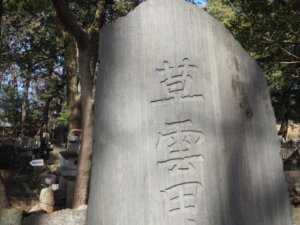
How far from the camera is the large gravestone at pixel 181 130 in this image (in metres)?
2.26

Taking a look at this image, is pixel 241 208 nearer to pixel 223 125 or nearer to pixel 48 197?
pixel 223 125

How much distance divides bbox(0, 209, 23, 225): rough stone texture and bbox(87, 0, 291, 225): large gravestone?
1864mm

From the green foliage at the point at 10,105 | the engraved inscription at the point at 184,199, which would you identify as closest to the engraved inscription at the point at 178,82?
the engraved inscription at the point at 184,199

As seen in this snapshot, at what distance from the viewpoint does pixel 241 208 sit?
223 cm

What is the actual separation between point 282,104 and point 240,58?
62.9ft

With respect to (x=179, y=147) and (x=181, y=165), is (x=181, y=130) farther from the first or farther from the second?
(x=181, y=165)

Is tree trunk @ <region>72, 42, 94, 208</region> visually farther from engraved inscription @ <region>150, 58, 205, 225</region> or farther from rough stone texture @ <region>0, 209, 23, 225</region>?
engraved inscription @ <region>150, 58, 205, 225</region>

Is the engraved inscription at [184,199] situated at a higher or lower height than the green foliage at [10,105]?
lower

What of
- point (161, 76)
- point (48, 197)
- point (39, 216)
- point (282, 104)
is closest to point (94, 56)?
point (48, 197)

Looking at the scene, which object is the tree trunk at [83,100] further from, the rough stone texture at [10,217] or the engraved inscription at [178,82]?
the engraved inscription at [178,82]

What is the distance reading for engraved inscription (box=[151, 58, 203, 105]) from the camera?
94.3 inches

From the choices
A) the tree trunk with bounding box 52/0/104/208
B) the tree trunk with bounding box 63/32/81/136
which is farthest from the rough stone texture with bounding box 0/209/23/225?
the tree trunk with bounding box 63/32/81/136

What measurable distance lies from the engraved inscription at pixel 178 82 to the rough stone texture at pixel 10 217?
7.77 feet

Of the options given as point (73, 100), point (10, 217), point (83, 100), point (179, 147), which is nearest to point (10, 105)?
point (73, 100)
